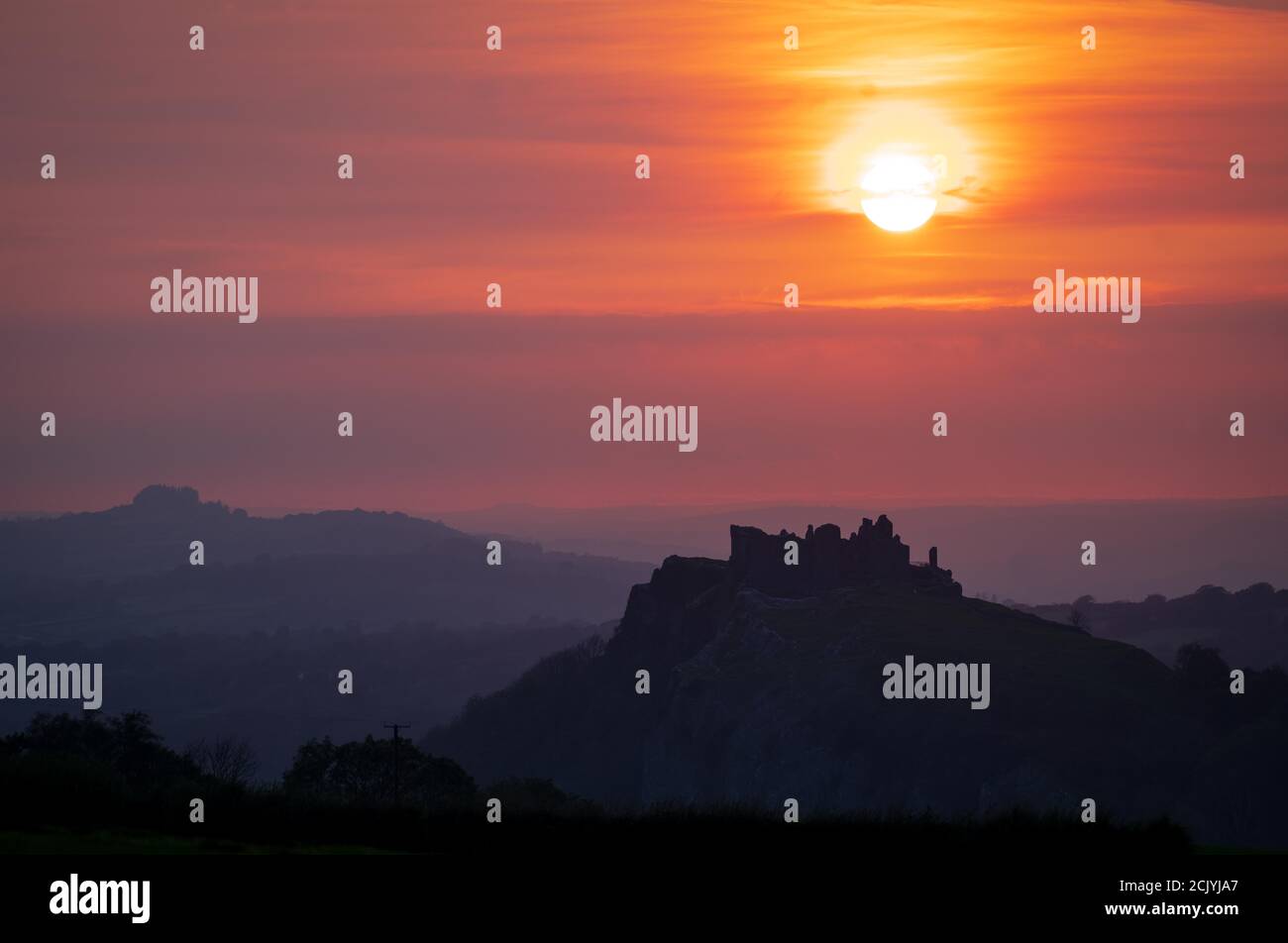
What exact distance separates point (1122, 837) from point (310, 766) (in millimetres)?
87119

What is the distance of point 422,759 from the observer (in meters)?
134

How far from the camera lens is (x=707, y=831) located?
48.8m
